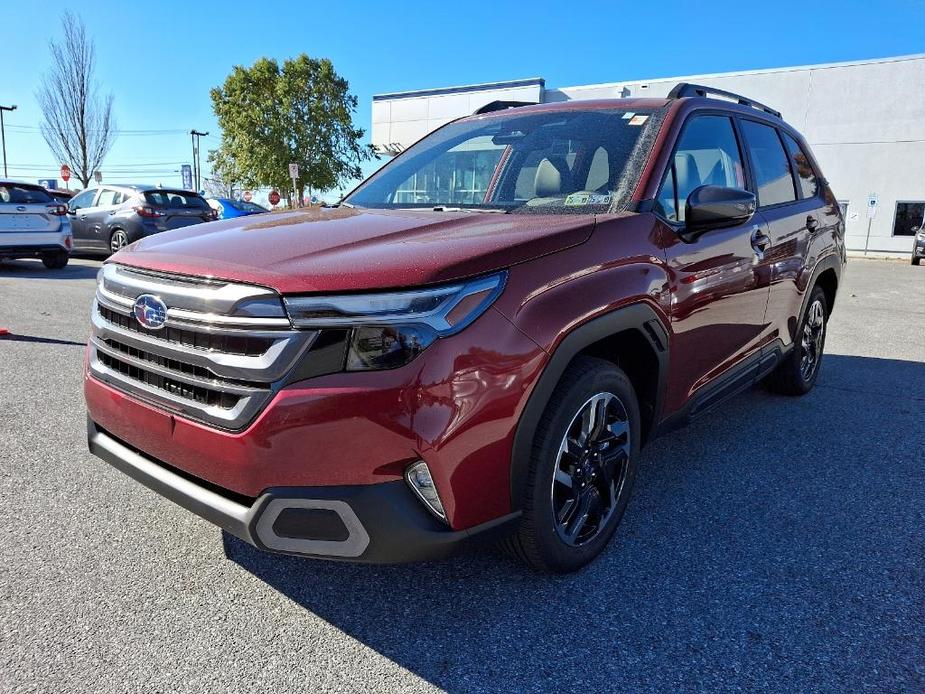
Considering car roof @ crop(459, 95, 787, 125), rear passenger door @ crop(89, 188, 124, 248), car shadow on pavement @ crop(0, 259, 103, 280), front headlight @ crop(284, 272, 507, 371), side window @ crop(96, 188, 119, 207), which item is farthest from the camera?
side window @ crop(96, 188, 119, 207)

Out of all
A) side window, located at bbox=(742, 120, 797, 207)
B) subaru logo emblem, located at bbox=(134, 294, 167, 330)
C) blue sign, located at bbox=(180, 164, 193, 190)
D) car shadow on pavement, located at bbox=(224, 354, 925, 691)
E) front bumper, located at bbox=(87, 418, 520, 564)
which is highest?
blue sign, located at bbox=(180, 164, 193, 190)

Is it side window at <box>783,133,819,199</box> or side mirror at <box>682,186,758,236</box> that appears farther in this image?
side window at <box>783,133,819,199</box>

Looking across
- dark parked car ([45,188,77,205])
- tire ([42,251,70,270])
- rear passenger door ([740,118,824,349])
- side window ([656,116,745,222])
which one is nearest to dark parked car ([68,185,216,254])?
dark parked car ([45,188,77,205])

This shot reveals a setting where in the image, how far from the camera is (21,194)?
36.4ft

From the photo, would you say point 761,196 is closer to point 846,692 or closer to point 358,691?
point 846,692

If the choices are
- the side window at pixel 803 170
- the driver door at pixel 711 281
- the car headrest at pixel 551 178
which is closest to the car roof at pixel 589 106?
the driver door at pixel 711 281

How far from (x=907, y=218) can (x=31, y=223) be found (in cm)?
2962

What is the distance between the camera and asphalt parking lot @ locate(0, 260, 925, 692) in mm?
1967

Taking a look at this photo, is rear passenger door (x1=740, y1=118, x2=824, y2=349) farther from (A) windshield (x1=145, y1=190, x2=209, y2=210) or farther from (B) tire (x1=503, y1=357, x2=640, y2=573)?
(A) windshield (x1=145, y1=190, x2=209, y2=210)

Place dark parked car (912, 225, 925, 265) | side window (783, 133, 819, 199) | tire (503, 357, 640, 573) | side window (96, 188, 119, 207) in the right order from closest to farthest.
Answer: tire (503, 357, 640, 573), side window (783, 133, 819, 199), side window (96, 188, 119, 207), dark parked car (912, 225, 925, 265)

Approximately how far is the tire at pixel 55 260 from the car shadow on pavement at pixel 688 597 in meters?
11.3

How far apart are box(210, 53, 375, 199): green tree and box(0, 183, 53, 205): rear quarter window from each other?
75.1 feet

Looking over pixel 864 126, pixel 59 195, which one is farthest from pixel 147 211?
pixel 864 126

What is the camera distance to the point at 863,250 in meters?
27.6
